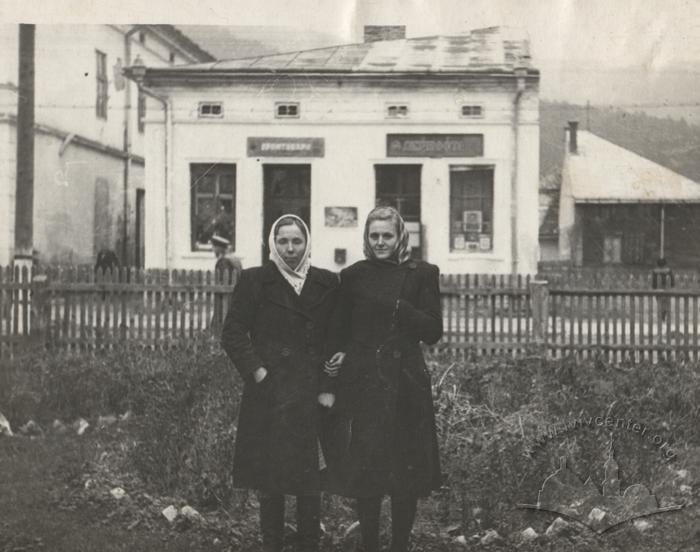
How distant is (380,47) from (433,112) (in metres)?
1.21

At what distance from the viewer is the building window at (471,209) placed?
35.8 feet

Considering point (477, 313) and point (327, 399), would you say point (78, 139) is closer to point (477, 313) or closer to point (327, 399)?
point (477, 313)

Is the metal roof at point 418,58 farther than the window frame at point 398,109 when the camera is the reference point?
No

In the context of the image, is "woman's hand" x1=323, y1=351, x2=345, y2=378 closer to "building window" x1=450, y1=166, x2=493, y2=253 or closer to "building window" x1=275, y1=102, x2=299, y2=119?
"building window" x1=275, y1=102, x2=299, y2=119

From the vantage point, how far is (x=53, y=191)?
7.85 m

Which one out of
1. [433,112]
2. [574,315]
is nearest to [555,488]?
[574,315]

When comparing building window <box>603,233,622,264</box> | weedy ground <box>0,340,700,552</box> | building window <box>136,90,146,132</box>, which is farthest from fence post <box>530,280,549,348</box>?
building window <box>136,90,146,132</box>

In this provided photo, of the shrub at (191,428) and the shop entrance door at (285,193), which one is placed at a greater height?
the shop entrance door at (285,193)

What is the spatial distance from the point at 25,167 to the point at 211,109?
4.88 metres

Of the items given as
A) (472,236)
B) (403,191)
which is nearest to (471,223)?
(472,236)

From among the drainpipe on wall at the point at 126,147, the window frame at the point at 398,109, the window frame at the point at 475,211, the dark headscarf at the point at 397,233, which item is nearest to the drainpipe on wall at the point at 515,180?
the window frame at the point at 475,211

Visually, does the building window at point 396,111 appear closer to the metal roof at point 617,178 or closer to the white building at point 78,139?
the metal roof at point 617,178

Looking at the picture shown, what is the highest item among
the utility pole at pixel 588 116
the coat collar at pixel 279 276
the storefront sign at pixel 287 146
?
the storefront sign at pixel 287 146

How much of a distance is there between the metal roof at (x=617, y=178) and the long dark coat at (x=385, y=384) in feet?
12.9
